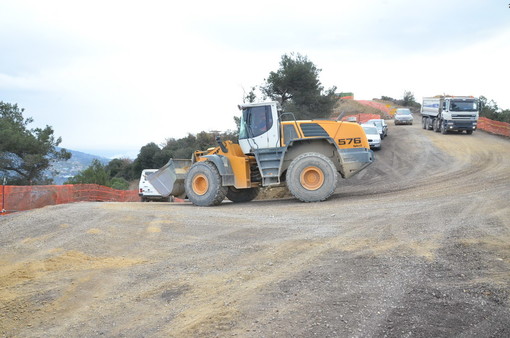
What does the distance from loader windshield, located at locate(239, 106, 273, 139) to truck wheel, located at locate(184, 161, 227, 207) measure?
1.46 m

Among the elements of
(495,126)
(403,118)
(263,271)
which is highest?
(403,118)

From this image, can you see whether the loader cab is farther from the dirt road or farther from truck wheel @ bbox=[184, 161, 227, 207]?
the dirt road

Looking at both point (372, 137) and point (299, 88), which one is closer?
point (372, 137)

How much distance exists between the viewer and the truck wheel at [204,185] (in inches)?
548

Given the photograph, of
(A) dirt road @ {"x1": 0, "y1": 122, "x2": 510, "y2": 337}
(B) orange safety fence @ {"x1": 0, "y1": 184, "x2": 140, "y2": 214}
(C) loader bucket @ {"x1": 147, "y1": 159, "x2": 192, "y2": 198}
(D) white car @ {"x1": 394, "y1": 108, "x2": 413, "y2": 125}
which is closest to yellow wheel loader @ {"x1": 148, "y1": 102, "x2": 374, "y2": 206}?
(C) loader bucket @ {"x1": 147, "y1": 159, "x2": 192, "y2": 198}

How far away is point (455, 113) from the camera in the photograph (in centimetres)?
3161

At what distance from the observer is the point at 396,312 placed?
16.5 feet

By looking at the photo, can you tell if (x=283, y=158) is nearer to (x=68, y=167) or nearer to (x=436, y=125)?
(x=436, y=125)

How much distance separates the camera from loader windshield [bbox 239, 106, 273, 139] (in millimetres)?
13914

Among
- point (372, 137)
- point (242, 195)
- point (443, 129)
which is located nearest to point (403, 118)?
point (443, 129)

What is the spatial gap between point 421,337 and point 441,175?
16.8 m

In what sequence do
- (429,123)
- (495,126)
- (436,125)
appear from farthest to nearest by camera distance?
(429,123), (495,126), (436,125)

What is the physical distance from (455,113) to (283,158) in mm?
21840

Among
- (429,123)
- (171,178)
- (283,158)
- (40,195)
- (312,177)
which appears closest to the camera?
(312,177)
